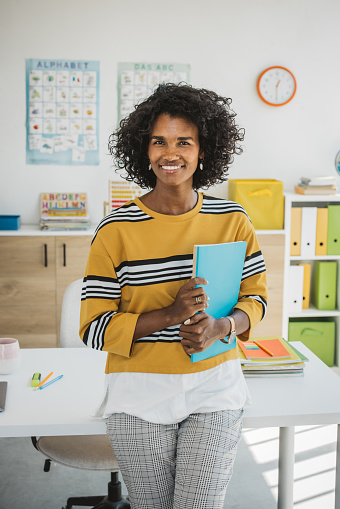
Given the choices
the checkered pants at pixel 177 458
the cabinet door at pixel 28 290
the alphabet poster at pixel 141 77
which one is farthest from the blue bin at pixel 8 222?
the checkered pants at pixel 177 458

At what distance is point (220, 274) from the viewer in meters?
1.66

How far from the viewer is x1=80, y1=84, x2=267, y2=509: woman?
1580mm

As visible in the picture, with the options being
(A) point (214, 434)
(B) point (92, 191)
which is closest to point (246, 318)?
(A) point (214, 434)

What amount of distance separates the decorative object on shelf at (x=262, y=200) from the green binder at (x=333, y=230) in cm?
31

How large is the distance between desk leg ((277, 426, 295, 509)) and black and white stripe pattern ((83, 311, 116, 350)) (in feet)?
2.81

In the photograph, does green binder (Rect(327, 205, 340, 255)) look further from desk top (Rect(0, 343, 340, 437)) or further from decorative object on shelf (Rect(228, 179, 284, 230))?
desk top (Rect(0, 343, 340, 437))

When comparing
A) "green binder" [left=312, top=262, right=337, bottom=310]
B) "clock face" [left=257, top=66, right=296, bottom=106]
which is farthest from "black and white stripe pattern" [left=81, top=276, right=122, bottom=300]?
"clock face" [left=257, top=66, right=296, bottom=106]

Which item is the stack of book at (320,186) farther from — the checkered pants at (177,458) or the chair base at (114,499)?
the checkered pants at (177,458)

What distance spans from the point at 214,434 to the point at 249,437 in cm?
165

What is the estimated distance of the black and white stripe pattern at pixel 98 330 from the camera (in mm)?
1644

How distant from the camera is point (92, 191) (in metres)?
4.04

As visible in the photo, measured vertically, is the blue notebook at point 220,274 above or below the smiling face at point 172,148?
below

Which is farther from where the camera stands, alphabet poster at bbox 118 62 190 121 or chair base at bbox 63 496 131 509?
alphabet poster at bbox 118 62 190 121

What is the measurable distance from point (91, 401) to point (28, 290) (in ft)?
6.67
